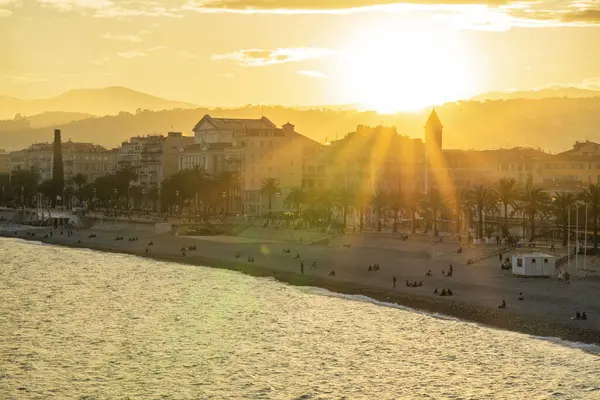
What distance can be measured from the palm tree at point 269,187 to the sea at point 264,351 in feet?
206

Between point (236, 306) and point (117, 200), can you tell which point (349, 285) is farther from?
point (117, 200)

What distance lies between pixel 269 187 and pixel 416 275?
67.3 metres

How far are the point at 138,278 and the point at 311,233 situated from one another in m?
27.1

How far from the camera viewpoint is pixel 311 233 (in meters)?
103

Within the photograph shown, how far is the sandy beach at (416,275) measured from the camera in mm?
51781

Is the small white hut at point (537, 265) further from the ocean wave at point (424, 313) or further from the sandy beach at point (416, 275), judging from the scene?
the ocean wave at point (424, 313)

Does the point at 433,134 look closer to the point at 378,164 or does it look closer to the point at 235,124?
the point at 378,164

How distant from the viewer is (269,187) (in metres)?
133

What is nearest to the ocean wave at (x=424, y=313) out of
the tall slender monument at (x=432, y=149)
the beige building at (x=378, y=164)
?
the beige building at (x=378, y=164)

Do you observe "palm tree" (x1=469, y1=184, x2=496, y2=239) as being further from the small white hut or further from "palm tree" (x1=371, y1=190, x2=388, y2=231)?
the small white hut

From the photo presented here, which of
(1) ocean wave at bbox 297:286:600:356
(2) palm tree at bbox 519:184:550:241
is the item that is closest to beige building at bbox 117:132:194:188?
(2) palm tree at bbox 519:184:550:241

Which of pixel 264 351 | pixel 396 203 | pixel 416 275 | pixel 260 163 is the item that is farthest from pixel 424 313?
pixel 260 163

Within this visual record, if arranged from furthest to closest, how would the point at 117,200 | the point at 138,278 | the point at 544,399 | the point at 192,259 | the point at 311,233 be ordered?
the point at 117,200
the point at 311,233
the point at 192,259
the point at 138,278
the point at 544,399

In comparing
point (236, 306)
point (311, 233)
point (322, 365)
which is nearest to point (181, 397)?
point (322, 365)
